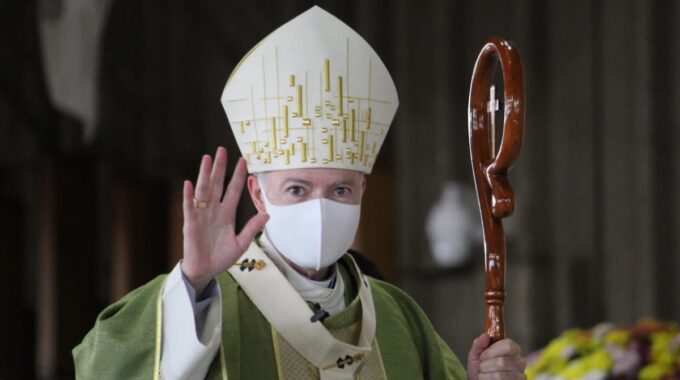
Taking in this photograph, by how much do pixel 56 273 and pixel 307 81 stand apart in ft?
21.8

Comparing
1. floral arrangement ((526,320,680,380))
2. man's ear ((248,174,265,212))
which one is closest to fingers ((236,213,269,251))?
man's ear ((248,174,265,212))

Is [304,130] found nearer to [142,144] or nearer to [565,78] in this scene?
[565,78]

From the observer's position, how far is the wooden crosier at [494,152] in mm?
2867

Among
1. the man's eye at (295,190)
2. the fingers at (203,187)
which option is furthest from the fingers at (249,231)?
the man's eye at (295,190)

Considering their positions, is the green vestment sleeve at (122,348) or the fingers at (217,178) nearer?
the fingers at (217,178)

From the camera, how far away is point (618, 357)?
12.6 ft

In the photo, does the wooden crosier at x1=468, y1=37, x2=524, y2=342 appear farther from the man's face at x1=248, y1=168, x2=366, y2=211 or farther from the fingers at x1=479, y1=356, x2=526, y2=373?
the man's face at x1=248, y1=168, x2=366, y2=211

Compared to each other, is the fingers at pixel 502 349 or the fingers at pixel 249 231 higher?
the fingers at pixel 249 231

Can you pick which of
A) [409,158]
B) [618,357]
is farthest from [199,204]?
[409,158]

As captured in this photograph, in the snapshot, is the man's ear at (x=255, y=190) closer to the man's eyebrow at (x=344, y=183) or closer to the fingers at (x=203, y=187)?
the man's eyebrow at (x=344, y=183)

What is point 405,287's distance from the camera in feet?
33.3

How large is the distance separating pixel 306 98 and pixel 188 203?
1.99 feet

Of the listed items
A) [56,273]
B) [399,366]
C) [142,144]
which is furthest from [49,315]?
[399,366]

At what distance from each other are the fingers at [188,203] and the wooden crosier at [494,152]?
74 centimetres
